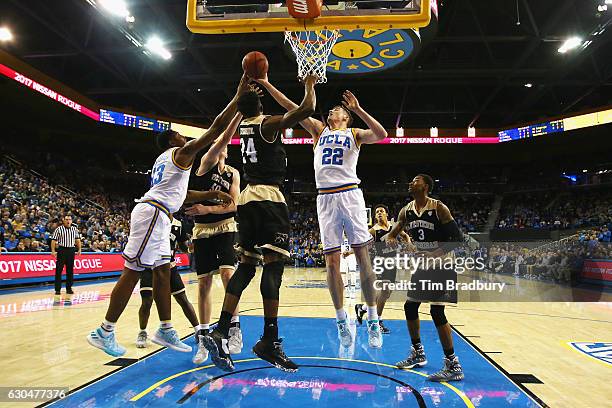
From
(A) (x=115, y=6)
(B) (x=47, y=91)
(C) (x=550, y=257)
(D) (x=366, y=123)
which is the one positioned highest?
Answer: (A) (x=115, y=6)

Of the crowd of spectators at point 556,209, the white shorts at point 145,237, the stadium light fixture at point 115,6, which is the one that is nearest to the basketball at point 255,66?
the white shorts at point 145,237

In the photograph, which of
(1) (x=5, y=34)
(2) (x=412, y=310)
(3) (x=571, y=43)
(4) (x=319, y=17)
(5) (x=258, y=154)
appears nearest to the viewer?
(5) (x=258, y=154)

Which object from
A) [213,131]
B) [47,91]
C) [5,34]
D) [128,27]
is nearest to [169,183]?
[213,131]

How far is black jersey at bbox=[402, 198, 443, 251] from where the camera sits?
4582 millimetres

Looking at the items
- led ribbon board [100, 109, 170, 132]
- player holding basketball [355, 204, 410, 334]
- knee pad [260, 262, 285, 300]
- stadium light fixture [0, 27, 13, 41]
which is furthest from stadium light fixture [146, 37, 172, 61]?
knee pad [260, 262, 285, 300]

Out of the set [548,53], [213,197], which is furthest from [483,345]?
[548,53]

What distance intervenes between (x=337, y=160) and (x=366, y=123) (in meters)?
0.53

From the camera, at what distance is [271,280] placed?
3.88 metres

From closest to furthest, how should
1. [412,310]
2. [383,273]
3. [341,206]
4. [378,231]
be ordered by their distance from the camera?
1. [412,310]
2. [341,206]
3. [383,273]
4. [378,231]

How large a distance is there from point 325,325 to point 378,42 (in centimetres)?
1034

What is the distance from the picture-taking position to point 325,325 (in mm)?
6938

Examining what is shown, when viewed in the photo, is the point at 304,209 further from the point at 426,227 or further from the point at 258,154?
the point at 258,154

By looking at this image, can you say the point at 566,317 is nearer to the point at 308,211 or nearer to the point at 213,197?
the point at 213,197

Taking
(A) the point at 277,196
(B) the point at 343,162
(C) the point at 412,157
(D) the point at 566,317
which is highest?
(C) the point at 412,157
